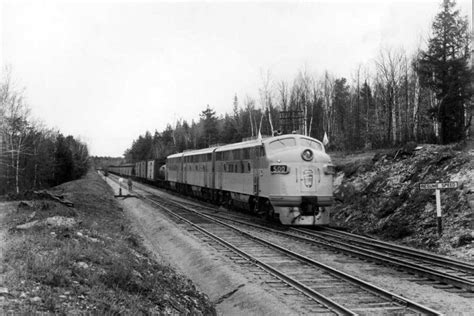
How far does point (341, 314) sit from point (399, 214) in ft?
33.4

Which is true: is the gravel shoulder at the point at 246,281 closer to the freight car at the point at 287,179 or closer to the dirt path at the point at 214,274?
the dirt path at the point at 214,274

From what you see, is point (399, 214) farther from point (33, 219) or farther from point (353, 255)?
point (33, 219)

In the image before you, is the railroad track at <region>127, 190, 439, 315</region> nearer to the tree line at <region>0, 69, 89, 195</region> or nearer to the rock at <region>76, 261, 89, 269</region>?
the rock at <region>76, 261, 89, 269</region>

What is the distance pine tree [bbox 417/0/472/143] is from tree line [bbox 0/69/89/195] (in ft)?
89.5

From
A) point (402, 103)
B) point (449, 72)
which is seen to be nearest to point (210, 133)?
point (402, 103)

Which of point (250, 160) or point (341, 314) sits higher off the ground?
point (250, 160)

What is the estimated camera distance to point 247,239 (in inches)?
571

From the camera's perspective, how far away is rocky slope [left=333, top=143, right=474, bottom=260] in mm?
13242

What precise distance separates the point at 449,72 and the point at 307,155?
17.4 m

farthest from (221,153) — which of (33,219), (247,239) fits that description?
(33,219)

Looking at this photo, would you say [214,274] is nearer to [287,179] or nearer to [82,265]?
[82,265]

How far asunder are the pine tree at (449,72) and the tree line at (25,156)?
89.5 feet

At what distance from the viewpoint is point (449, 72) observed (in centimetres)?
2836

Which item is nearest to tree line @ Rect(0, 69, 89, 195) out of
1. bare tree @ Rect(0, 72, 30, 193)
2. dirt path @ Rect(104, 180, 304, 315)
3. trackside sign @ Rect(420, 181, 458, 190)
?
bare tree @ Rect(0, 72, 30, 193)
